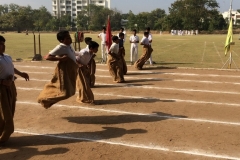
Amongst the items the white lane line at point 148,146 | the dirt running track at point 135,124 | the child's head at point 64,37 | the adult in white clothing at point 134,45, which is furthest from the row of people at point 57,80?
the adult in white clothing at point 134,45

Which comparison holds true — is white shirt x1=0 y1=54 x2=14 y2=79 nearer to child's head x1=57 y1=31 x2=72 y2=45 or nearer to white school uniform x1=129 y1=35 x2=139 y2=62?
child's head x1=57 y1=31 x2=72 y2=45

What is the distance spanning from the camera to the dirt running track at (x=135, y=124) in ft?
15.7

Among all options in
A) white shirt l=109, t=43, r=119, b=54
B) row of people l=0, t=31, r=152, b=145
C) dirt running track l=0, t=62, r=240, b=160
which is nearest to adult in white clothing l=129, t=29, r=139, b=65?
white shirt l=109, t=43, r=119, b=54

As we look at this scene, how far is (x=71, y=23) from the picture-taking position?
105125mm

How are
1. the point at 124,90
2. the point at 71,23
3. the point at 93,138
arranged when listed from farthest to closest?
1. the point at 71,23
2. the point at 124,90
3. the point at 93,138

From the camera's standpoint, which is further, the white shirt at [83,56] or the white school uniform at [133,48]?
the white school uniform at [133,48]

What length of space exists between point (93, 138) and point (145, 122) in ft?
4.38

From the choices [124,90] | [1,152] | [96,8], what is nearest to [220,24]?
[96,8]

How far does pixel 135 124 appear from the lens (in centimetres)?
606

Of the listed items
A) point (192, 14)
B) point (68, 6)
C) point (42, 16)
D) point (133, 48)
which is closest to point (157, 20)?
point (192, 14)

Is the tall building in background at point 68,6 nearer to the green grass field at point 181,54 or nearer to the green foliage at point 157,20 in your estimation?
the green foliage at point 157,20

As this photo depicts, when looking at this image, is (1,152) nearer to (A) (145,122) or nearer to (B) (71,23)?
(A) (145,122)

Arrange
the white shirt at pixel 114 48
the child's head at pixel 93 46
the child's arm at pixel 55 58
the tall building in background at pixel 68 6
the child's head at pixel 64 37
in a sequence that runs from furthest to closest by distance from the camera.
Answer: the tall building in background at pixel 68 6 → the white shirt at pixel 114 48 → the child's head at pixel 93 46 → the child's head at pixel 64 37 → the child's arm at pixel 55 58

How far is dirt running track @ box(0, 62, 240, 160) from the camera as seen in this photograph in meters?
4.79
